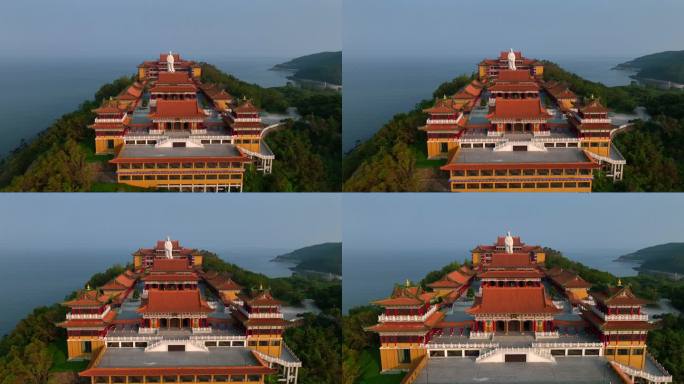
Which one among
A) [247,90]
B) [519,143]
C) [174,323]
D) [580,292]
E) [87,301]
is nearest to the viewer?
[87,301]

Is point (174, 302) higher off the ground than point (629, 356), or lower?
higher

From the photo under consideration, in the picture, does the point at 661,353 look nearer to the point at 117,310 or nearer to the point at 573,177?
the point at 573,177

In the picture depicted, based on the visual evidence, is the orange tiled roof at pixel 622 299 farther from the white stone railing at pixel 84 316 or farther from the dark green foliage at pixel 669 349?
the white stone railing at pixel 84 316

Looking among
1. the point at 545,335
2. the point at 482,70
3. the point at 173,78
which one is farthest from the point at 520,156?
the point at 173,78

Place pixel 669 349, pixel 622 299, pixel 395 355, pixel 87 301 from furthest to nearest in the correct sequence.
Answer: pixel 669 349 < pixel 87 301 < pixel 395 355 < pixel 622 299

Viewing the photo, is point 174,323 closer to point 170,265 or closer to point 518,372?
point 170,265

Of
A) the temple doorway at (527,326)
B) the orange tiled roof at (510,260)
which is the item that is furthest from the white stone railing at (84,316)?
the temple doorway at (527,326)
